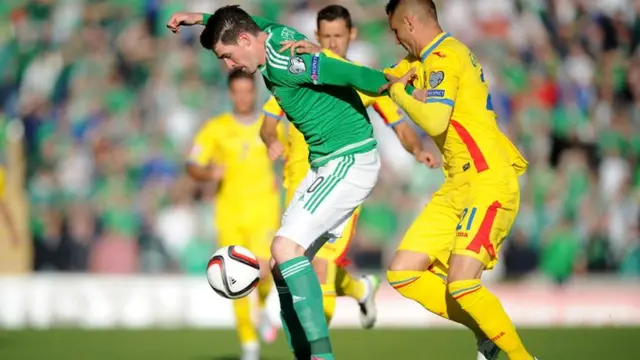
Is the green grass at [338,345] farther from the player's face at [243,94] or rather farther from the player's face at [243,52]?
the player's face at [243,52]

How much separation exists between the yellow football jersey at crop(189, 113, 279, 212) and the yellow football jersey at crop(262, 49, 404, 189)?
2242 millimetres

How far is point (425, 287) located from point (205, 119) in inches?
429

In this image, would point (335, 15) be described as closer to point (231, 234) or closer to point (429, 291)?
point (429, 291)

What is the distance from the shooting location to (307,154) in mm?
9430

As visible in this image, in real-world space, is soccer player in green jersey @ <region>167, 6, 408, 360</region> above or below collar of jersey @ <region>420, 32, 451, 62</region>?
below

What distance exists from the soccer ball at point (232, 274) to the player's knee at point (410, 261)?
101 centimetres

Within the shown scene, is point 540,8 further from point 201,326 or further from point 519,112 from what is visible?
point 201,326

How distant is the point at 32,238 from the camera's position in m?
16.9

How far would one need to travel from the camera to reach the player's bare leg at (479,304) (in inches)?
292

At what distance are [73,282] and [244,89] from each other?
15.3ft

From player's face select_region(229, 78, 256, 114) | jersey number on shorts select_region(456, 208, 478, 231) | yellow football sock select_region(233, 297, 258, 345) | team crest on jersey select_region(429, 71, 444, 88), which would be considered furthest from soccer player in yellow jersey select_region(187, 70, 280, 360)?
team crest on jersey select_region(429, 71, 444, 88)

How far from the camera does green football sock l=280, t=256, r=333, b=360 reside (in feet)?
23.7

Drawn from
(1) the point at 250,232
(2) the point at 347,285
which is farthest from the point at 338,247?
(1) the point at 250,232

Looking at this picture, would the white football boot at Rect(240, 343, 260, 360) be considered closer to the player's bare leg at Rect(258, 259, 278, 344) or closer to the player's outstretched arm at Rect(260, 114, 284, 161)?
the player's bare leg at Rect(258, 259, 278, 344)
